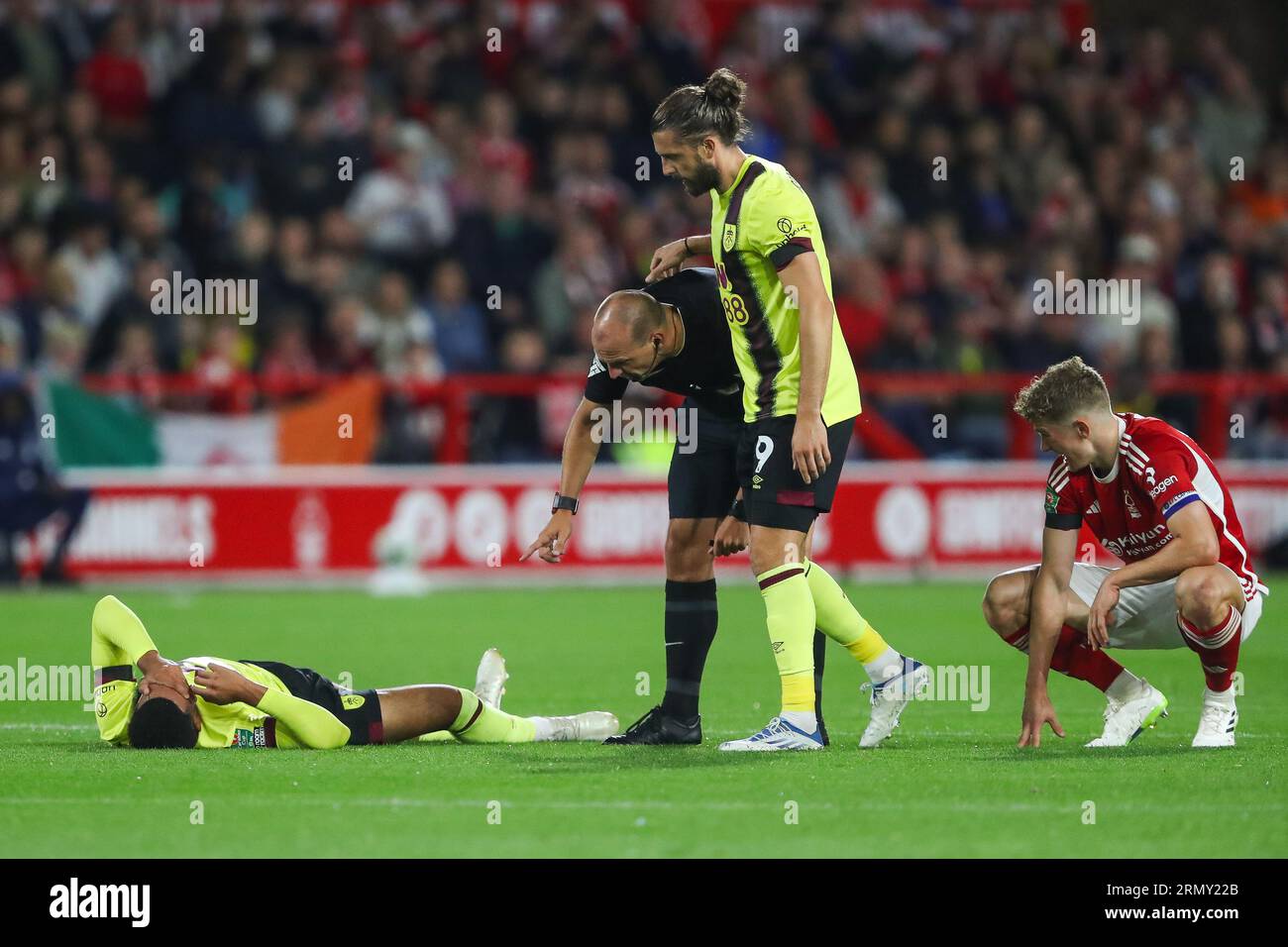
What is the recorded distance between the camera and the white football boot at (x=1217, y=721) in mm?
6844

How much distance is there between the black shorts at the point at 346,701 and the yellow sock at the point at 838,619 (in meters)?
1.60

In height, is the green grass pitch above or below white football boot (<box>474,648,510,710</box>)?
below

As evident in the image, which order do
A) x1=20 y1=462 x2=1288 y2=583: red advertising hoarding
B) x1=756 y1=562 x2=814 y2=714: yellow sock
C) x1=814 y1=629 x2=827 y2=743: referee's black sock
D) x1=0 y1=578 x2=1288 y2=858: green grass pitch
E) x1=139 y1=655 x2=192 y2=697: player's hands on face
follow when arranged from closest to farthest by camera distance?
x1=0 y1=578 x2=1288 y2=858: green grass pitch
x1=139 y1=655 x2=192 y2=697: player's hands on face
x1=756 y1=562 x2=814 y2=714: yellow sock
x1=814 y1=629 x2=827 y2=743: referee's black sock
x1=20 y1=462 x2=1288 y2=583: red advertising hoarding

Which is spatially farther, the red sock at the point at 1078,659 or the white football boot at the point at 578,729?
the white football boot at the point at 578,729

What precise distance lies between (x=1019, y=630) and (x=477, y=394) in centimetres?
926

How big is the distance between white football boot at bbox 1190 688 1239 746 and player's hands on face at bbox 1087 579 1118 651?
57 centimetres

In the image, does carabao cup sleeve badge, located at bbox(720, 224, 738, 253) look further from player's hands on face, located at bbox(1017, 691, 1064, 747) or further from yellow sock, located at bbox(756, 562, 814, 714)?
player's hands on face, located at bbox(1017, 691, 1064, 747)

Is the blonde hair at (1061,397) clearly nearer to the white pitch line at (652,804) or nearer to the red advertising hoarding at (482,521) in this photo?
the white pitch line at (652,804)

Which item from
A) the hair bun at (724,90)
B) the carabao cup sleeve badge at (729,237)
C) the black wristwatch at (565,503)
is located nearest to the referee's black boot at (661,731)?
the black wristwatch at (565,503)

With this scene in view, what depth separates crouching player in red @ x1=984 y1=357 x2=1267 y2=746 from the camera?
21.7 feet

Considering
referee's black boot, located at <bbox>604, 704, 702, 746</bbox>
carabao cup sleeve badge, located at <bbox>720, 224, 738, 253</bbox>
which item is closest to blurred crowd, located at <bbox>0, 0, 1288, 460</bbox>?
referee's black boot, located at <bbox>604, 704, 702, 746</bbox>

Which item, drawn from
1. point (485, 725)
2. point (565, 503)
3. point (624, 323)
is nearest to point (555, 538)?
point (565, 503)

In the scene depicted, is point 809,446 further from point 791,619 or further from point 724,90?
point 724,90

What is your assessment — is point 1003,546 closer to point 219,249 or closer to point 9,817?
point 219,249
